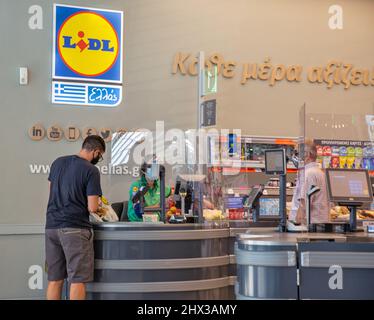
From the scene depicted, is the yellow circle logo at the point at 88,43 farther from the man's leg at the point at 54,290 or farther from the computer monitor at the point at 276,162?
the computer monitor at the point at 276,162

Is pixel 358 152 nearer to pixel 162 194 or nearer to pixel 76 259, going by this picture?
pixel 162 194

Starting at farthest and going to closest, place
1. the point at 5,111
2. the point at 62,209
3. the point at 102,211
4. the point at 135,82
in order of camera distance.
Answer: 1. the point at 135,82
2. the point at 5,111
3. the point at 102,211
4. the point at 62,209

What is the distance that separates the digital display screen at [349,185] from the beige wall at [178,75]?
11.5 feet

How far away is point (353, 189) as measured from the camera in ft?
14.1

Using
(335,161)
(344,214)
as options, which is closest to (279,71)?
(335,161)

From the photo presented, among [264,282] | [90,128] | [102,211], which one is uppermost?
[90,128]

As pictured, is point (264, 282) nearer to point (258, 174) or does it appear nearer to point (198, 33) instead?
point (258, 174)

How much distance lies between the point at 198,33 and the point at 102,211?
139 inches

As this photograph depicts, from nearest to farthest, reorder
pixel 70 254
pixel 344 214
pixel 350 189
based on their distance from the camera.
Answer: pixel 350 189 < pixel 70 254 < pixel 344 214

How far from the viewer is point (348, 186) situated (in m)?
4.32

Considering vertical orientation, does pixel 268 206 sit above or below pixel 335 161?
below

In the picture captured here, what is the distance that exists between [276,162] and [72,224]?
1.74 m

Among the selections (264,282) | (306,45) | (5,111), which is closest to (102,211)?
(264,282)

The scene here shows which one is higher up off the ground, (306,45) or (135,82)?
(306,45)
